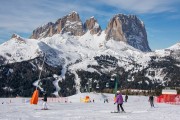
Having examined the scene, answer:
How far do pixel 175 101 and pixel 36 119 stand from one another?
5573 cm

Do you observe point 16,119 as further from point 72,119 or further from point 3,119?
point 72,119

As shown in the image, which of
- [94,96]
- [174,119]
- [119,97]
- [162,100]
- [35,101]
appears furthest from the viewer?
[94,96]

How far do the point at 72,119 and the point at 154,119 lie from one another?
269 inches

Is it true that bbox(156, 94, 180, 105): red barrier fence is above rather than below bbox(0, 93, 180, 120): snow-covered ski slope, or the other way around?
above

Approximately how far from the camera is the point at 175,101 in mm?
81125

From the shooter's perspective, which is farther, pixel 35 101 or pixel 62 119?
pixel 35 101

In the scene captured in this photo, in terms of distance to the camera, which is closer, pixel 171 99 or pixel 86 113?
pixel 86 113

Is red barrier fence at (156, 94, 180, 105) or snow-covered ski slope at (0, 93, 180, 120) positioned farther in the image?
red barrier fence at (156, 94, 180, 105)

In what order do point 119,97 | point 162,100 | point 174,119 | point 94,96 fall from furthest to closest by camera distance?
point 94,96, point 162,100, point 119,97, point 174,119

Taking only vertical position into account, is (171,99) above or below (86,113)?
above

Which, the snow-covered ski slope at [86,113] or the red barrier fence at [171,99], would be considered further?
the red barrier fence at [171,99]

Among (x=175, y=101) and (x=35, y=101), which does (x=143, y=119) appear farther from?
(x=175, y=101)

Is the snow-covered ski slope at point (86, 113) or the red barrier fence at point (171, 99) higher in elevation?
the red barrier fence at point (171, 99)

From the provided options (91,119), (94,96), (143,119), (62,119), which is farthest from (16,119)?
(94,96)
